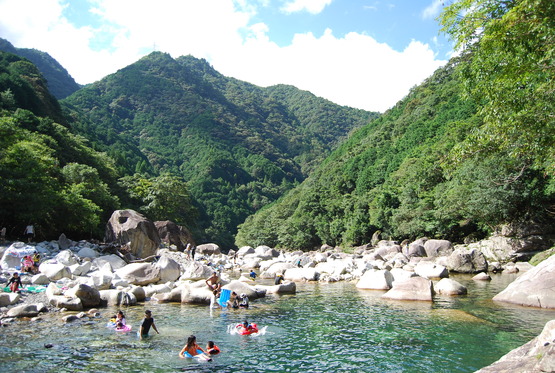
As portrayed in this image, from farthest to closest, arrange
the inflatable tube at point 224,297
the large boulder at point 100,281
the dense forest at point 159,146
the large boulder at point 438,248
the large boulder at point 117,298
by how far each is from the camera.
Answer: the dense forest at point 159,146
the large boulder at point 438,248
the large boulder at point 100,281
the inflatable tube at point 224,297
the large boulder at point 117,298

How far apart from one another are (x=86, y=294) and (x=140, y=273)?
17.0ft

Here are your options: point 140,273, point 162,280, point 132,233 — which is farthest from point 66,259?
point 132,233

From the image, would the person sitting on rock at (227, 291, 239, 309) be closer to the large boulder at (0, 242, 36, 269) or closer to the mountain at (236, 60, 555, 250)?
the mountain at (236, 60, 555, 250)

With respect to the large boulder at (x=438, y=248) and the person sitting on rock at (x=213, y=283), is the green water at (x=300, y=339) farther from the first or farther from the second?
the large boulder at (x=438, y=248)

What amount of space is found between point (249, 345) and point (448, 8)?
35.3ft

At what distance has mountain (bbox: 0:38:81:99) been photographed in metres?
146

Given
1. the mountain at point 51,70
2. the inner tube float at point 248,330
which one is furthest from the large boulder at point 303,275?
the mountain at point 51,70

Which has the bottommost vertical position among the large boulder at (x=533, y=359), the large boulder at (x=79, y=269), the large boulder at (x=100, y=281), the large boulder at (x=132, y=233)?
the large boulder at (x=533, y=359)

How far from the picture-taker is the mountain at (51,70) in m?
146

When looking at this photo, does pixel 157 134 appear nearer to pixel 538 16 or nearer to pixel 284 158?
pixel 284 158

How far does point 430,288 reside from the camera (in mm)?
17312

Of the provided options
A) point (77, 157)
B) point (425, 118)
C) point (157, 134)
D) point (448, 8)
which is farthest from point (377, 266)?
point (157, 134)

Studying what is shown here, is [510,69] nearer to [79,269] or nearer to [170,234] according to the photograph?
[79,269]

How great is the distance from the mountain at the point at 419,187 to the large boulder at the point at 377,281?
702cm
